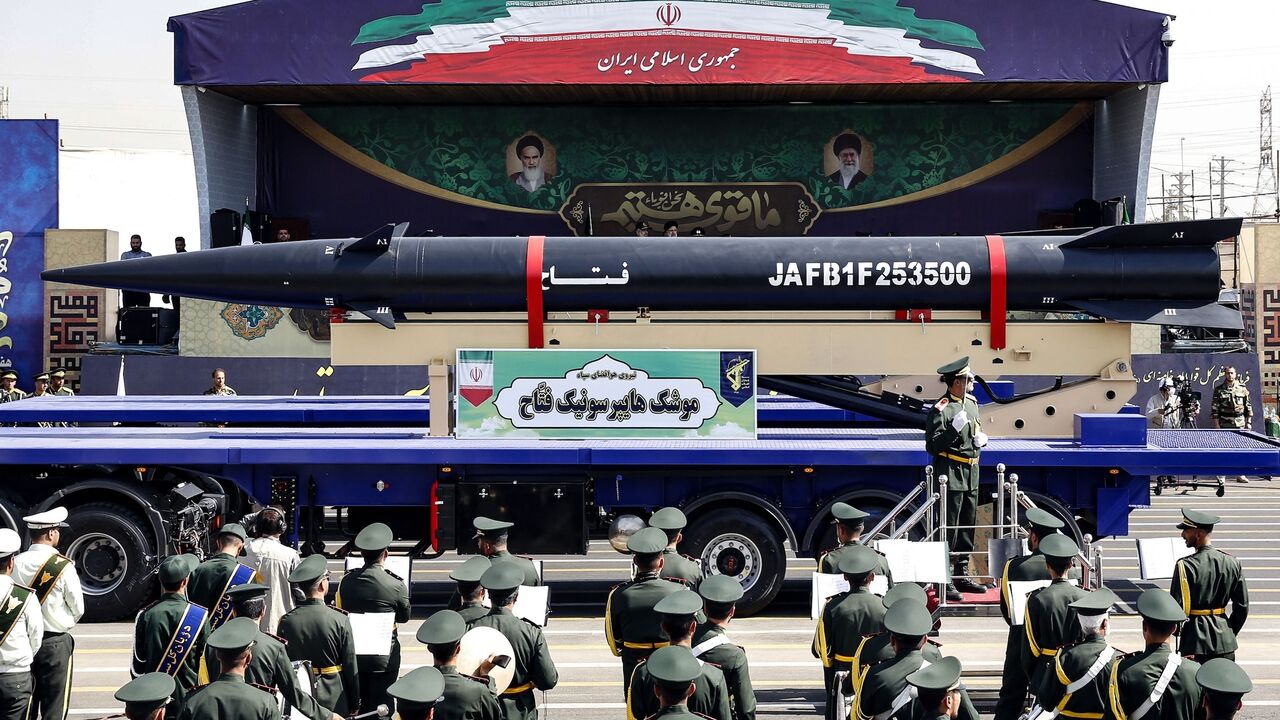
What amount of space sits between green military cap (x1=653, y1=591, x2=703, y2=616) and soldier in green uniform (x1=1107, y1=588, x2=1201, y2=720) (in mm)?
2173

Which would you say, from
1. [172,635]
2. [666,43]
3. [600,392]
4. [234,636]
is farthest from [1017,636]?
[666,43]

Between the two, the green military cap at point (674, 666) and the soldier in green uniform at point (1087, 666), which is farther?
the soldier in green uniform at point (1087, 666)

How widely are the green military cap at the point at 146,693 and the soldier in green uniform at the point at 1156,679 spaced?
4615 mm

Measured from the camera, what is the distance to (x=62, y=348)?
28.0 metres

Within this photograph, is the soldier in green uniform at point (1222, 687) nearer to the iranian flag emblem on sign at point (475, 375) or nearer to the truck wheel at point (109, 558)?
the iranian flag emblem on sign at point (475, 375)

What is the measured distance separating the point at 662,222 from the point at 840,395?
13.7m

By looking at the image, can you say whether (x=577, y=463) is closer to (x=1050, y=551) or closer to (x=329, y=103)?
(x=1050, y=551)

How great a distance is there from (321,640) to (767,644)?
534 centimetres

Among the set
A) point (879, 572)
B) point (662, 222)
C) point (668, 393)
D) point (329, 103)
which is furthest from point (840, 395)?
point (329, 103)

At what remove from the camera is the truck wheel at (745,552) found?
13320 millimetres

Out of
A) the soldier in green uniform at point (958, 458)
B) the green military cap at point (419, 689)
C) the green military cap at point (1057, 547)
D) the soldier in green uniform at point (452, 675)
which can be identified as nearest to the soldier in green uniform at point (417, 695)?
the green military cap at point (419, 689)

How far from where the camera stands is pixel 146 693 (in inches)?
241

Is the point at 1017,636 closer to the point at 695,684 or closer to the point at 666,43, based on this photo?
the point at 695,684

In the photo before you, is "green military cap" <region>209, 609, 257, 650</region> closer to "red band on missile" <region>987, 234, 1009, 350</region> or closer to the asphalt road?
the asphalt road
